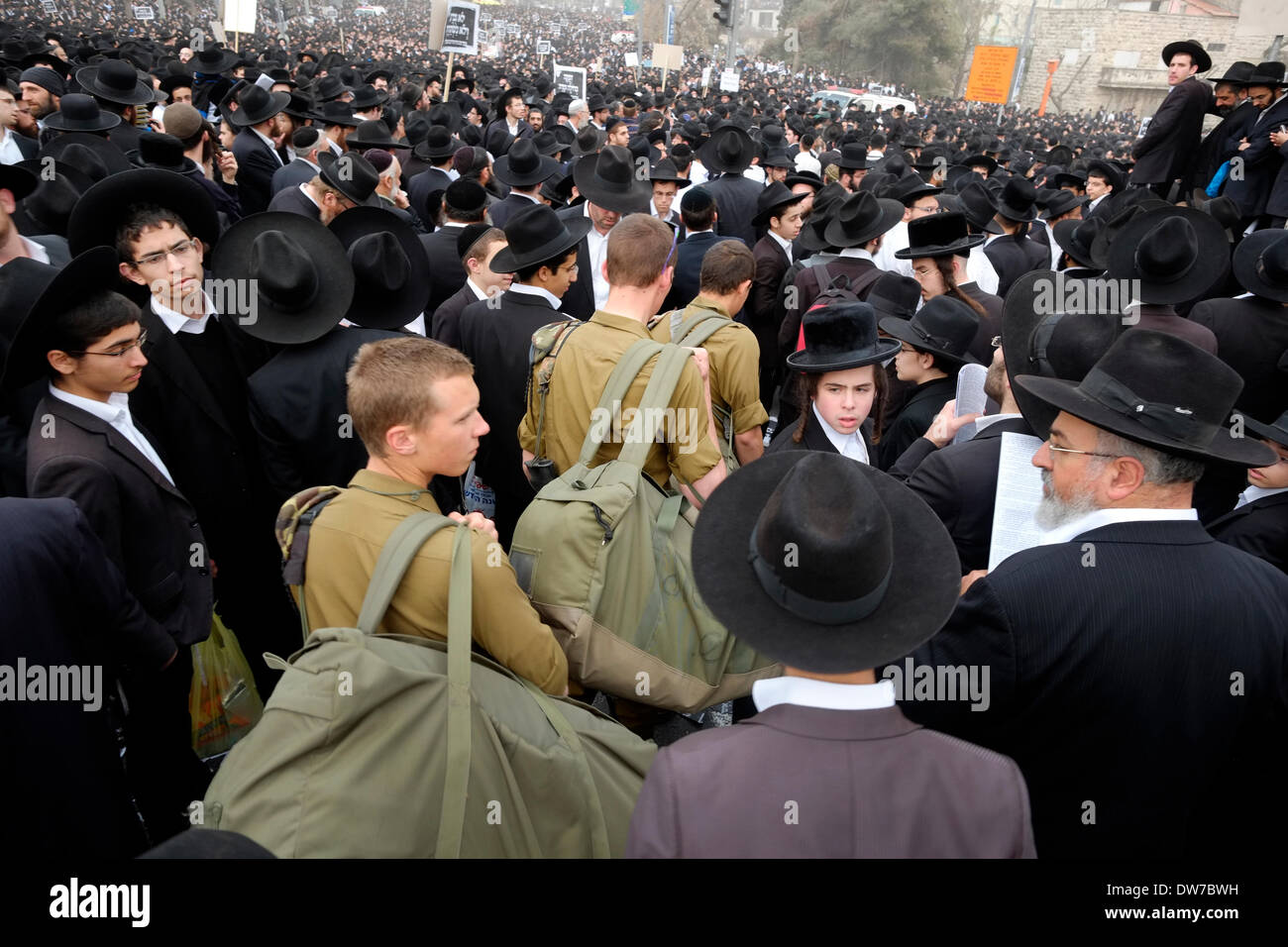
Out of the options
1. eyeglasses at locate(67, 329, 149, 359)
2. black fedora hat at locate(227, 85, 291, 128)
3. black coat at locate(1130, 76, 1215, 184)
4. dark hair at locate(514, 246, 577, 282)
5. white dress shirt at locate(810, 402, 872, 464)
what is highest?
black coat at locate(1130, 76, 1215, 184)

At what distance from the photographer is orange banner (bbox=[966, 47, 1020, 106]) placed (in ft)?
97.1

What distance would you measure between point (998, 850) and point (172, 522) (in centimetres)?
270

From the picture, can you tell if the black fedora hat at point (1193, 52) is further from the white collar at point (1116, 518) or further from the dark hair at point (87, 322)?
the dark hair at point (87, 322)

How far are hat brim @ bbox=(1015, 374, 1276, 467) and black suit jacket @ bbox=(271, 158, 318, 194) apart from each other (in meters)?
6.43

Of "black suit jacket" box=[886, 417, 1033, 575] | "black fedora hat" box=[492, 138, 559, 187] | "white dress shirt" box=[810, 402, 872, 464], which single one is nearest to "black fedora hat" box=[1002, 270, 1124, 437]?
"black suit jacket" box=[886, 417, 1033, 575]

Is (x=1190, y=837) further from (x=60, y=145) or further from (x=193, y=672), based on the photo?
(x=60, y=145)

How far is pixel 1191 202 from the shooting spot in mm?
9609

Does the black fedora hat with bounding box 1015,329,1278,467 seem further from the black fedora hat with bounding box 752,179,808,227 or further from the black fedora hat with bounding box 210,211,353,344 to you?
the black fedora hat with bounding box 752,179,808,227

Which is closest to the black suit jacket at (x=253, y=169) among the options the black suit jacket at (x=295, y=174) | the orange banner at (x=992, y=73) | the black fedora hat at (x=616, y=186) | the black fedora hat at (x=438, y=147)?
the black suit jacket at (x=295, y=174)

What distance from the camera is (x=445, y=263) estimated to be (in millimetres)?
5426

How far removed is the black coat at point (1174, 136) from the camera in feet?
31.7

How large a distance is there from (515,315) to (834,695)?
3005mm

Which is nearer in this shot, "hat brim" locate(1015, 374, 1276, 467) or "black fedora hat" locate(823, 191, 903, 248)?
"hat brim" locate(1015, 374, 1276, 467)

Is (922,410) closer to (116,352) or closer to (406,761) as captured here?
(406,761)
